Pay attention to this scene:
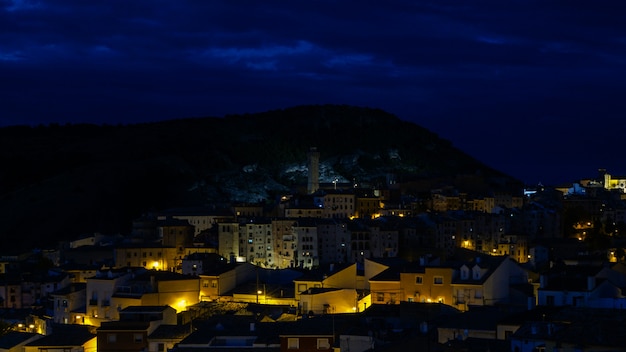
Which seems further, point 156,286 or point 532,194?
point 532,194

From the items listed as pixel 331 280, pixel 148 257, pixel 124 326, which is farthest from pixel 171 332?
pixel 148 257

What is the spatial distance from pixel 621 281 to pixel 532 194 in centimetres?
5374

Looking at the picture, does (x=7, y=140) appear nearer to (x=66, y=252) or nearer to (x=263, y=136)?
(x=263, y=136)

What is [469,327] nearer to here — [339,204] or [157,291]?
[157,291]

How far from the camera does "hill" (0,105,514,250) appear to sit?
113312mm

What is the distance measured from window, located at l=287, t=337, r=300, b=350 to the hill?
63.6 m

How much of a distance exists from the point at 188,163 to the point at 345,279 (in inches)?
3600

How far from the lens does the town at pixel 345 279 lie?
112 ft

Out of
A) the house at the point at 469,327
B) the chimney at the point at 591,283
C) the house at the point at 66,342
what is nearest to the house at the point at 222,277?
the house at the point at 66,342

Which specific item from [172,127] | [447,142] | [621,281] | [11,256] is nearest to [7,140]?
[172,127]

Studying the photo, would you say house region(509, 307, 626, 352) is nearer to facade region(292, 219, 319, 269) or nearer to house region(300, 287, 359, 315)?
house region(300, 287, 359, 315)

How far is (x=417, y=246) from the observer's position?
68.2 m

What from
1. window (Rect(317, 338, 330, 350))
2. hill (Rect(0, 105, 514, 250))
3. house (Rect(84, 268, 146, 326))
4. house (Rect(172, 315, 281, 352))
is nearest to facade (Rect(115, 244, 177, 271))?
house (Rect(84, 268, 146, 326))

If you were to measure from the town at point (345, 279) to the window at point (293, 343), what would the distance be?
4 centimetres
